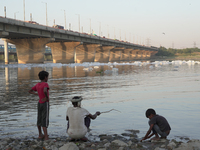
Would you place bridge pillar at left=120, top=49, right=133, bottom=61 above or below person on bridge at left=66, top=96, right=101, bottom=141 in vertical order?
above

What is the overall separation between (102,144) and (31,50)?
184 feet

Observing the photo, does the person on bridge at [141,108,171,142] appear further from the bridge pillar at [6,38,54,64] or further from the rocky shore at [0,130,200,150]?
the bridge pillar at [6,38,54,64]

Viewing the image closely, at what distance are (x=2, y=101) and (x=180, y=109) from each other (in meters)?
7.25

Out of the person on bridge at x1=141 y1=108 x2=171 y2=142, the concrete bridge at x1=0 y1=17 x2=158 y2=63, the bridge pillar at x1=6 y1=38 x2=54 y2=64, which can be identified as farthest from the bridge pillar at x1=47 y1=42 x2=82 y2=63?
the person on bridge at x1=141 y1=108 x2=171 y2=142

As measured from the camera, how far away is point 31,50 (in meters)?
58.5

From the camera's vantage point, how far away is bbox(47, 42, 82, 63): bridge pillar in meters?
71.0

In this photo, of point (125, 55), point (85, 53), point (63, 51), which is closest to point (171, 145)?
point (63, 51)

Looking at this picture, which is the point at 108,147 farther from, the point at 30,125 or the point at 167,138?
Result: the point at 30,125

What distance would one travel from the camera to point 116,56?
11519 cm

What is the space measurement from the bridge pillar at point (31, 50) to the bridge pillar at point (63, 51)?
41.1 feet

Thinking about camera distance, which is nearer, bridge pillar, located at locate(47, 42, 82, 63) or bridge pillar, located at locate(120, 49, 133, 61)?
bridge pillar, located at locate(47, 42, 82, 63)

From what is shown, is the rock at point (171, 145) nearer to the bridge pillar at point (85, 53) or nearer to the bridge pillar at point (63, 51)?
the bridge pillar at point (63, 51)

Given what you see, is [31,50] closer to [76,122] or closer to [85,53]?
[85,53]

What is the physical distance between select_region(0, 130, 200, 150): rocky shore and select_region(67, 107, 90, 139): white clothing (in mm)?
208
